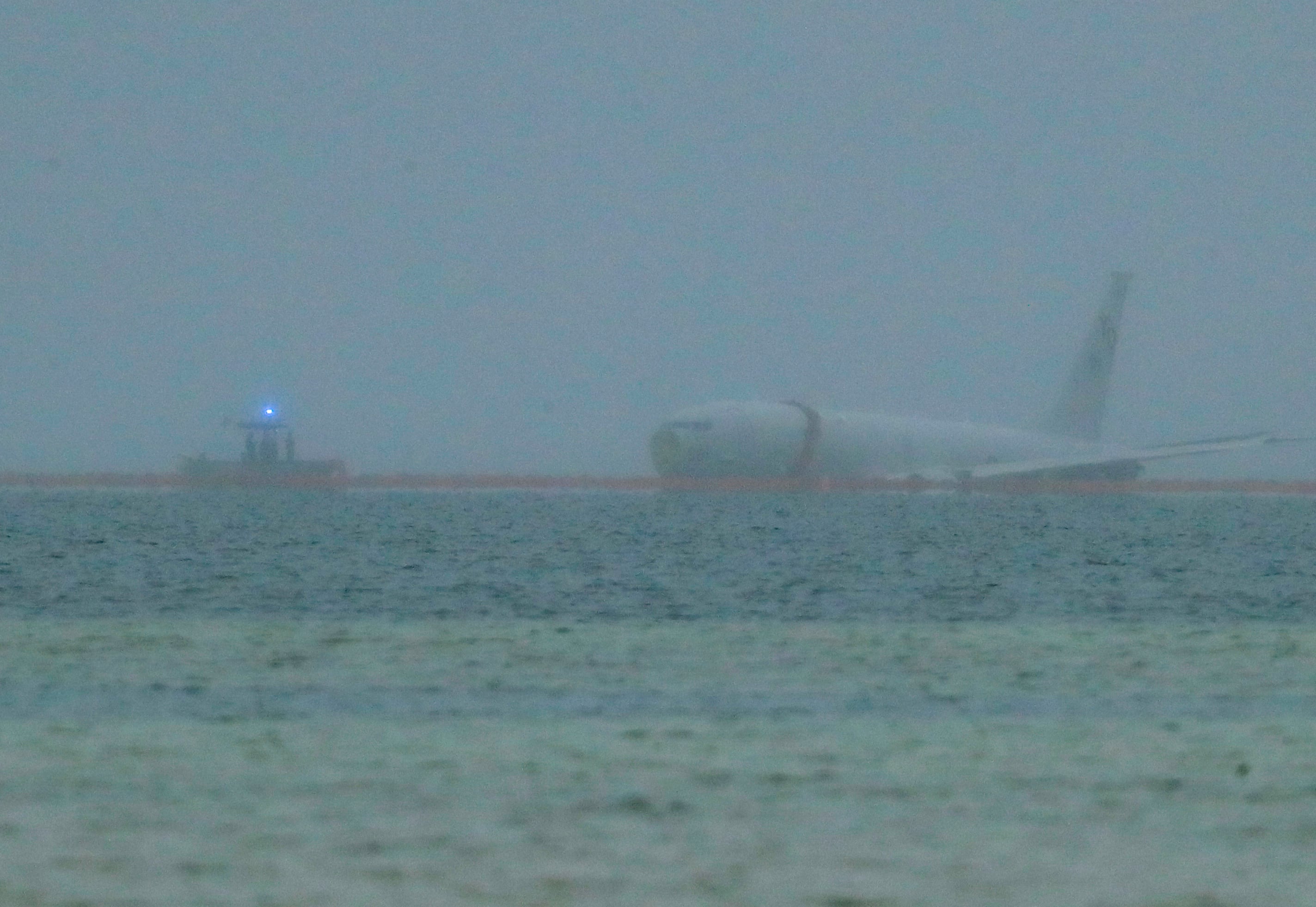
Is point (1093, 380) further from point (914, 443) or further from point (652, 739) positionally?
point (652, 739)

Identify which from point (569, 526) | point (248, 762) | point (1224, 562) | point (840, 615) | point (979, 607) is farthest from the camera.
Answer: point (569, 526)

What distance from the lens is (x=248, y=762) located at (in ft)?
36.4

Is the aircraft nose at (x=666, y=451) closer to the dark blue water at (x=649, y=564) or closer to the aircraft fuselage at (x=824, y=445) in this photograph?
the aircraft fuselage at (x=824, y=445)

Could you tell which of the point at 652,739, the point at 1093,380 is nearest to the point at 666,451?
the point at 1093,380

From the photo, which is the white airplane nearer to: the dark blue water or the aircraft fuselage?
the aircraft fuselage

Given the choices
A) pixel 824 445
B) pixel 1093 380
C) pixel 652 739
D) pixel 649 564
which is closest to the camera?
pixel 652 739

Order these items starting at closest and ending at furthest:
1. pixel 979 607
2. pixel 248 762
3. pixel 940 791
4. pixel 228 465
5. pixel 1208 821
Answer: pixel 1208 821
pixel 940 791
pixel 248 762
pixel 979 607
pixel 228 465

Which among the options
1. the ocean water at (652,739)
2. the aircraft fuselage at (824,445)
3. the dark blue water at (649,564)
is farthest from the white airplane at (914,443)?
the ocean water at (652,739)

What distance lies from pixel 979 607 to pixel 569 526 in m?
25.7

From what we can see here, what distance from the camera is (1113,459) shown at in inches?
3546

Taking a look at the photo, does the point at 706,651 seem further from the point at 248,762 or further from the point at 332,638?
the point at 248,762

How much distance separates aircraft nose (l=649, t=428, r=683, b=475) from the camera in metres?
83.5

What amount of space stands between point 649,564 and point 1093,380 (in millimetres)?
73027

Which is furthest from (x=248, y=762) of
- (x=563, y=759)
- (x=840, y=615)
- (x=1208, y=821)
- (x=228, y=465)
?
(x=228, y=465)
